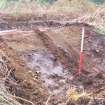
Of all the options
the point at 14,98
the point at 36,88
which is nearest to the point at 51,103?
the point at 36,88

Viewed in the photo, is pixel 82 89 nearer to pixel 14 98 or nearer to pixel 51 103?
pixel 51 103

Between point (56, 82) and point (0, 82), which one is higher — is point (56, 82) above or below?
below

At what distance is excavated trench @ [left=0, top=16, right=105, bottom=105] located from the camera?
21.0 feet

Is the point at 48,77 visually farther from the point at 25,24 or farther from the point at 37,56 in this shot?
the point at 25,24

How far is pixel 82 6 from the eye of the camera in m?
12.4

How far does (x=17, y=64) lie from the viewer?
6953mm

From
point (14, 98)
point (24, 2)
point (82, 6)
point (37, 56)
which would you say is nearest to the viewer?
point (14, 98)

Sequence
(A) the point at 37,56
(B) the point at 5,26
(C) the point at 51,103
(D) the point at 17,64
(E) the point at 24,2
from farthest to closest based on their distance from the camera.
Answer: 1. (E) the point at 24,2
2. (B) the point at 5,26
3. (A) the point at 37,56
4. (D) the point at 17,64
5. (C) the point at 51,103

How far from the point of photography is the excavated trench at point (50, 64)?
252 inches

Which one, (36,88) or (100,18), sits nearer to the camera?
(36,88)

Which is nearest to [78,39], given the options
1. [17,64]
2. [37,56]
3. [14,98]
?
[37,56]

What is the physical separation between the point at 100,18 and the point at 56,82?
13.6ft

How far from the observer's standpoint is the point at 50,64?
786cm

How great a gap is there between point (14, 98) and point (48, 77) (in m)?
1.75
